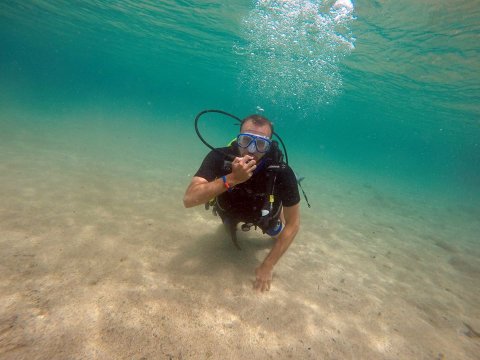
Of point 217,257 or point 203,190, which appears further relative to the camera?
point 217,257

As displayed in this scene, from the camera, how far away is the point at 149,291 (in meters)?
3.40

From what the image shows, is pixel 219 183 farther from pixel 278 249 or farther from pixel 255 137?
pixel 278 249

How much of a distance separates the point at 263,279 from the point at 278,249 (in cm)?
53

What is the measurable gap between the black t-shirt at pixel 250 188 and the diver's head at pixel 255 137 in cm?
19

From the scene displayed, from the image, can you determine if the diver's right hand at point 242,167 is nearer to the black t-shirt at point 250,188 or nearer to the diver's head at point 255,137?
the diver's head at point 255,137

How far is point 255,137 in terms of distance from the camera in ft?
12.2

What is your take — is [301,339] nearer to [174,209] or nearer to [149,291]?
[149,291]

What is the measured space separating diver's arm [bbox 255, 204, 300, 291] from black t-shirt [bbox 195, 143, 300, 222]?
0.67 feet

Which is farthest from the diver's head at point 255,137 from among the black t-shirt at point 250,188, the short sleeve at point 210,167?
the short sleeve at point 210,167

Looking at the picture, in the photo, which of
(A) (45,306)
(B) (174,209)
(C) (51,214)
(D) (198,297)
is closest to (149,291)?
(D) (198,297)

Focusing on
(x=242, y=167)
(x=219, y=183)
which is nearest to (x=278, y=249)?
(x=219, y=183)

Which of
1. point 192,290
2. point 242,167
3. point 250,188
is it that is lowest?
point 192,290

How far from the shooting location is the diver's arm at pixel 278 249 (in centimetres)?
398

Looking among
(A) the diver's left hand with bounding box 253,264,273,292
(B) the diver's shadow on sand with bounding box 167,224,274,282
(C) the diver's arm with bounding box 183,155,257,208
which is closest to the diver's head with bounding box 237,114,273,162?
(C) the diver's arm with bounding box 183,155,257,208
